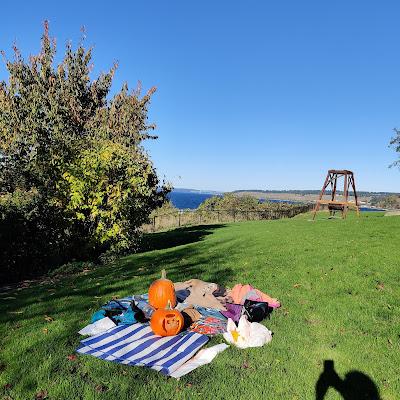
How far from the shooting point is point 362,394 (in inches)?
192

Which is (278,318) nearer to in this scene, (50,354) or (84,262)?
(50,354)

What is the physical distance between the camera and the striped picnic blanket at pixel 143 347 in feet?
17.7

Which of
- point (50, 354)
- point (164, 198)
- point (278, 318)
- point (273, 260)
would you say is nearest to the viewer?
point (50, 354)

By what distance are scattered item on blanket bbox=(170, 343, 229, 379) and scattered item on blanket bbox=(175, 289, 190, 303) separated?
2.06 metres

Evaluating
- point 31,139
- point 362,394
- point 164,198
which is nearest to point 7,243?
point 31,139

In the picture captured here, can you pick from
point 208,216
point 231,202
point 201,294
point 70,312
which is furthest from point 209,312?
point 231,202

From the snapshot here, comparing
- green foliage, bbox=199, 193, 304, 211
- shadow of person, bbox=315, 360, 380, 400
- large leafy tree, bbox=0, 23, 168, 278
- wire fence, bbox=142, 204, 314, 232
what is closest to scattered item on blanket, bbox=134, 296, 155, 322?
shadow of person, bbox=315, 360, 380, 400

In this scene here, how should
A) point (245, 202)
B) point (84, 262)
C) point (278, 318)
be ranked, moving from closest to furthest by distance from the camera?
point (278, 318) < point (84, 262) < point (245, 202)

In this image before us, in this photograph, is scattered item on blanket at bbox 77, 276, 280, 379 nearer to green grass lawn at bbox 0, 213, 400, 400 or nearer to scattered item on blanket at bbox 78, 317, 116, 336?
scattered item on blanket at bbox 78, 317, 116, 336

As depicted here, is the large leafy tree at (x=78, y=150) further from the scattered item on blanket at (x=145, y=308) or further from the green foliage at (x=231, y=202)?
the green foliage at (x=231, y=202)

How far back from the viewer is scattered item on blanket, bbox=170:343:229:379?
5139 millimetres

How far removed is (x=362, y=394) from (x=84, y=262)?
1266cm

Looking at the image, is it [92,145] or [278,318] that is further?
[92,145]

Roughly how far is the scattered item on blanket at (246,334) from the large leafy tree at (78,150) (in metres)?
9.83
